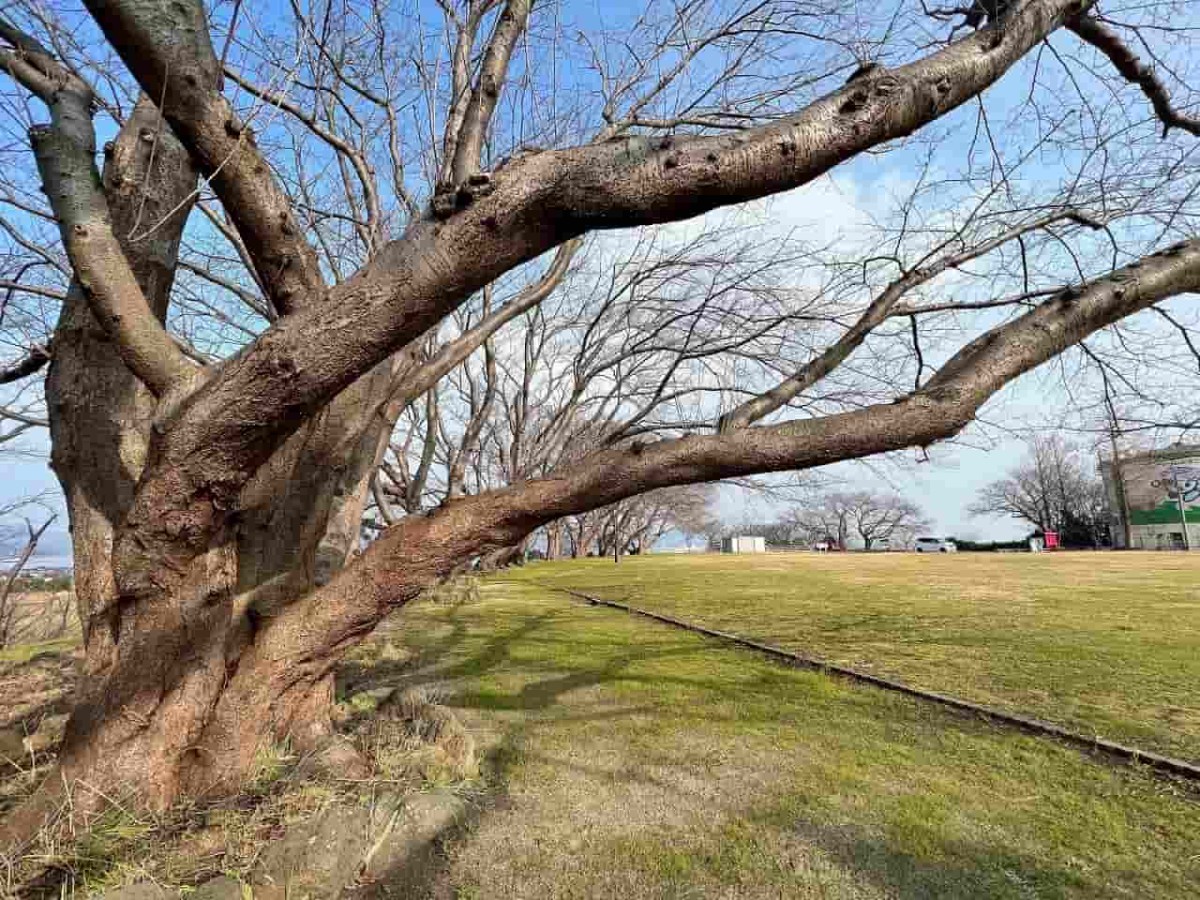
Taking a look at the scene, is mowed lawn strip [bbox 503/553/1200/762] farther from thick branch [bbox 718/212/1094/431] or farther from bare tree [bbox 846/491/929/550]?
bare tree [bbox 846/491/929/550]

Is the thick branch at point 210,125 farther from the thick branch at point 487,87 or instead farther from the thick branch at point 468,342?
the thick branch at point 468,342

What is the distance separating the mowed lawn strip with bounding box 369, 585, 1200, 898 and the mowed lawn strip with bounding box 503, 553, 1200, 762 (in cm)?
73

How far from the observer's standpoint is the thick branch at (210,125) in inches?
74.0

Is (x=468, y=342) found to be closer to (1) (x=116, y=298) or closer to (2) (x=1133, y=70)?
(1) (x=116, y=298)

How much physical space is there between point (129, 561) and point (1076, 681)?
5933 mm

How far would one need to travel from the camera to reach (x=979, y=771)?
2850mm

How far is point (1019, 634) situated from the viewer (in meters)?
6.20

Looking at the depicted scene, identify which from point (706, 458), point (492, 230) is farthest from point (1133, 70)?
point (492, 230)

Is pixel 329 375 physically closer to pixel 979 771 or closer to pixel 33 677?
pixel 979 771

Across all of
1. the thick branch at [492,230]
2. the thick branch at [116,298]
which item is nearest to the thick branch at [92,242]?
the thick branch at [116,298]

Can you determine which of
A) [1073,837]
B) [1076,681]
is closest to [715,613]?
[1076,681]

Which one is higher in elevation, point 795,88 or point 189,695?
point 795,88

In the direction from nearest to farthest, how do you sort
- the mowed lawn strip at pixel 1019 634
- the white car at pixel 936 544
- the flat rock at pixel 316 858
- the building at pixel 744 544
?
the flat rock at pixel 316 858 → the mowed lawn strip at pixel 1019 634 → the white car at pixel 936 544 → the building at pixel 744 544

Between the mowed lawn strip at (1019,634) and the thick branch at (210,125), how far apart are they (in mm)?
5036
